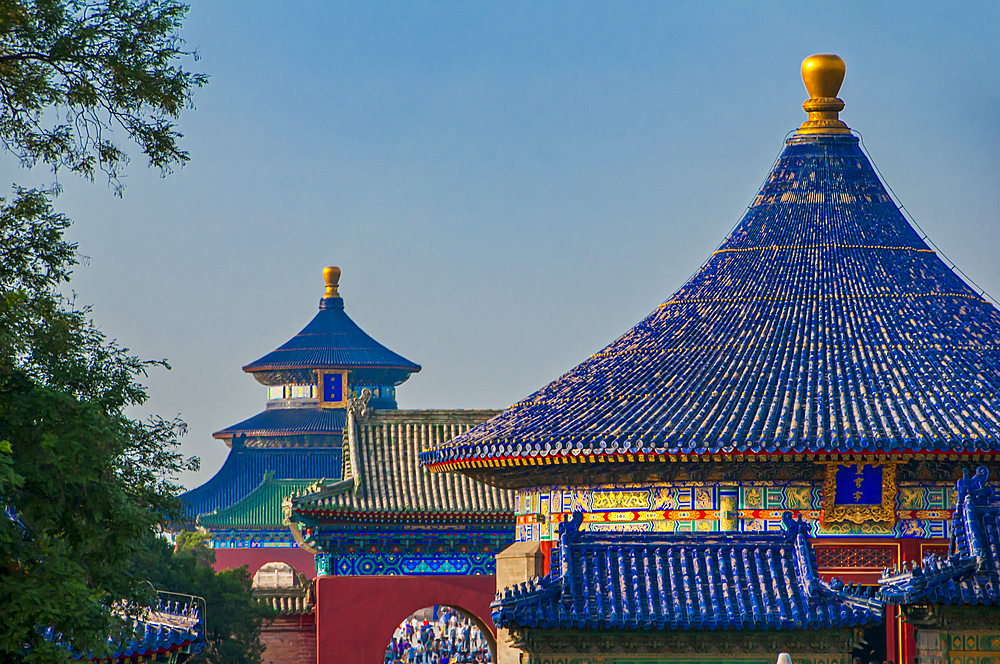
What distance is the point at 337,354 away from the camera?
5859 cm

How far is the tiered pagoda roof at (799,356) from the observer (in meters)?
20.4

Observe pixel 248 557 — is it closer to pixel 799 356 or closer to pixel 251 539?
pixel 251 539

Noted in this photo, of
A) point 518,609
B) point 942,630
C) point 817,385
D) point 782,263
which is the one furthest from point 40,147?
point 782,263

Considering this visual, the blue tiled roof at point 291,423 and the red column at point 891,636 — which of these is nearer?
the red column at point 891,636

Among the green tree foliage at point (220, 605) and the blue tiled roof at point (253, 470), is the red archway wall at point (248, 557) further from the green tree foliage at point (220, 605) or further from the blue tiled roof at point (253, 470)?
the green tree foliage at point (220, 605)

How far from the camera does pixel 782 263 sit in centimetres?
2395

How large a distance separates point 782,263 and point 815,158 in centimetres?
199

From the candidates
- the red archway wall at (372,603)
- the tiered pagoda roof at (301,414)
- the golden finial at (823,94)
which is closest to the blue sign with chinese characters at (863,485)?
the golden finial at (823,94)

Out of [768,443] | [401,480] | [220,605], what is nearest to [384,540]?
[401,480]

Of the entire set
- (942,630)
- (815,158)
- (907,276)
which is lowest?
(942,630)

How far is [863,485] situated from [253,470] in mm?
39600

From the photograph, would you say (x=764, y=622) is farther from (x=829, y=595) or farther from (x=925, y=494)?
(x=925, y=494)

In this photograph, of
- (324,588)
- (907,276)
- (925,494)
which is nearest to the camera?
(925,494)

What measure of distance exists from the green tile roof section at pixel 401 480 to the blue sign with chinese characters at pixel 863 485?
8.47 meters
